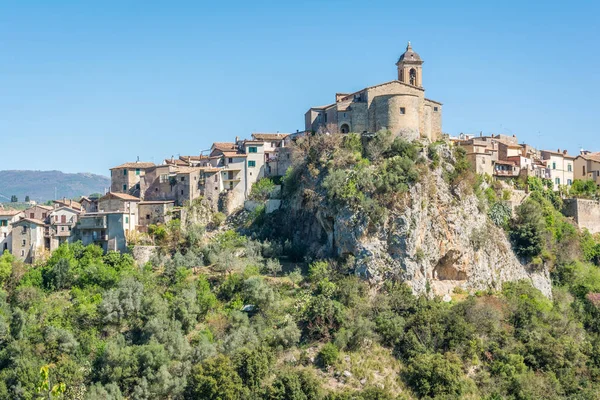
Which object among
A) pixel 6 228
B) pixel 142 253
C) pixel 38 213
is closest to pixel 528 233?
pixel 142 253

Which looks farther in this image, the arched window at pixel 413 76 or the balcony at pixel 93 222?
the arched window at pixel 413 76

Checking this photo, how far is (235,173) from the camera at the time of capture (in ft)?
194

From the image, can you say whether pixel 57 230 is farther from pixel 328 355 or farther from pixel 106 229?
pixel 328 355

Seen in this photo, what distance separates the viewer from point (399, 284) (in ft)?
154

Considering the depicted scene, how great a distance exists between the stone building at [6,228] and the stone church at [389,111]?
24.8 m

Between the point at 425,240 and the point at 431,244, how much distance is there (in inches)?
22.6

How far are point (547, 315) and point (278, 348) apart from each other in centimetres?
1883

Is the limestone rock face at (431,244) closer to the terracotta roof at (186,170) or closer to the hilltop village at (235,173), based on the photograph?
the hilltop village at (235,173)

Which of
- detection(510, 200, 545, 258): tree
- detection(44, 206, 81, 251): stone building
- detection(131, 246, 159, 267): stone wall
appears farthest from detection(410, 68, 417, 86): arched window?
detection(44, 206, 81, 251): stone building

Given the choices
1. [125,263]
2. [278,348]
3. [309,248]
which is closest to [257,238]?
[309,248]

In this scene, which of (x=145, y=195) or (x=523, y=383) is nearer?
(x=523, y=383)

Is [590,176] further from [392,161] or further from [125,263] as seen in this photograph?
[125,263]

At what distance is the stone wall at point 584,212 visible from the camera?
61469 mm

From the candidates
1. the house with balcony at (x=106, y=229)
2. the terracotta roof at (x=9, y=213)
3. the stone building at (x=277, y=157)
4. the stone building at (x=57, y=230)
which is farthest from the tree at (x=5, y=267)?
the stone building at (x=277, y=157)
